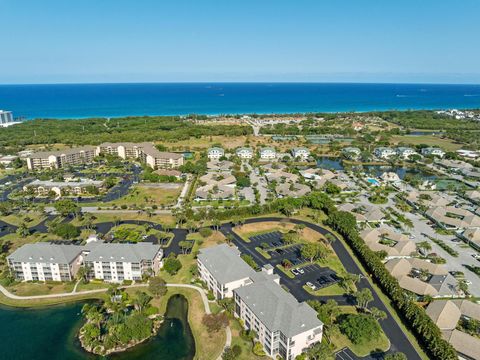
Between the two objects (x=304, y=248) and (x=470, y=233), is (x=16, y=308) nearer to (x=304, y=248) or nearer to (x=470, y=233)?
(x=304, y=248)

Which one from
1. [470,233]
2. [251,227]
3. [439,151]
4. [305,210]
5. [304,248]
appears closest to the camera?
[304,248]

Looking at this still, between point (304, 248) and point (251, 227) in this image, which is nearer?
point (304, 248)

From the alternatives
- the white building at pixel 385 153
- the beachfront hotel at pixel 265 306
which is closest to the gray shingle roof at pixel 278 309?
the beachfront hotel at pixel 265 306

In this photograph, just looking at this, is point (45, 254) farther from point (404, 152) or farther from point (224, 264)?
point (404, 152)

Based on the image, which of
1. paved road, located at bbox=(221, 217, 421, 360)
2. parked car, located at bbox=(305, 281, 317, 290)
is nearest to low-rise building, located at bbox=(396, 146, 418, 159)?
paved road, located at bbox=(221, 217, 421, 360)

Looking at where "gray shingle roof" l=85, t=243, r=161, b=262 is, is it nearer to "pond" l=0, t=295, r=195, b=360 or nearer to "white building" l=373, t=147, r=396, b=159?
"pond" l=0, t=295, r=195, b=360

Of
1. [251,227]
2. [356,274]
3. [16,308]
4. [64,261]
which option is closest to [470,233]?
[356,274]

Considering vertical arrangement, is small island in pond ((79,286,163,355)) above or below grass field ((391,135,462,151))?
below
